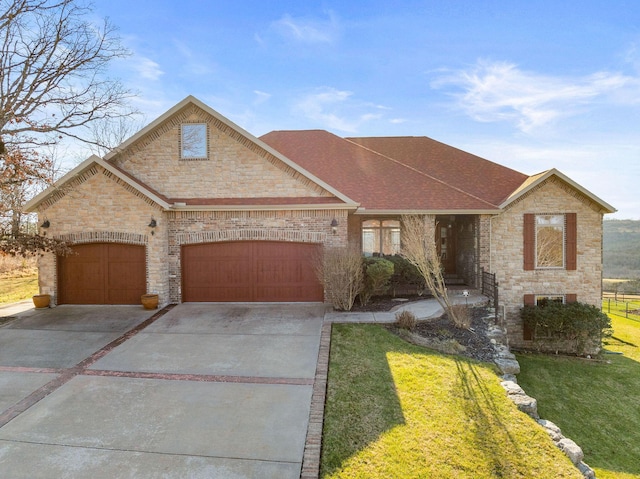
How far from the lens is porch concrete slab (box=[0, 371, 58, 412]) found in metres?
5.89

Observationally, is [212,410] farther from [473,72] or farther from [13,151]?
[473,72]

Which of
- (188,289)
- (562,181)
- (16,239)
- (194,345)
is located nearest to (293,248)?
(188,289)

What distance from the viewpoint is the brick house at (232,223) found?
11.3m

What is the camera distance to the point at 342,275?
10.8m

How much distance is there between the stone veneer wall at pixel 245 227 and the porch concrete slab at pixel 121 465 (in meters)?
7.59

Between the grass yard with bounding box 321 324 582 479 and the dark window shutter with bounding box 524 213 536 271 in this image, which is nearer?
the grass yard with bounding box 321 324 582 479

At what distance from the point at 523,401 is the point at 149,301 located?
10.3 meters

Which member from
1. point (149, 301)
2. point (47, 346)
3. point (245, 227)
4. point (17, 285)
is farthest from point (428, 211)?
point (17, 285)

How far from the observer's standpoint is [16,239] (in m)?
10.3

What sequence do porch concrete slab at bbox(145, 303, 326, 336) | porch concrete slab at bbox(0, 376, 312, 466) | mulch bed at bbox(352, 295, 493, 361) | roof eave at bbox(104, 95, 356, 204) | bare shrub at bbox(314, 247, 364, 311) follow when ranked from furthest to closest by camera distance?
roof eave at bbox(104, 95, 356, 204), bare shrub at bbox(314, 247, 364, 311), porch concrete slab at bbox(145, 303, 326, 336), mulch bed at bbox(352, 295, 493, 361), porch concrete slab at bbox(0, 376, 312, 466)

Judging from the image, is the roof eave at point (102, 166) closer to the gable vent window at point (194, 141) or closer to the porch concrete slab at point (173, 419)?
the gable vent window at point (194, 141)

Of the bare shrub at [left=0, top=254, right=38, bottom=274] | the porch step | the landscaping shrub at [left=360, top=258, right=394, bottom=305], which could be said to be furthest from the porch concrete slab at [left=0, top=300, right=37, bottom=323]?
the porch step

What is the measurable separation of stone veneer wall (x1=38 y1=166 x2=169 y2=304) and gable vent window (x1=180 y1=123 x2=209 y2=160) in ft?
7.16

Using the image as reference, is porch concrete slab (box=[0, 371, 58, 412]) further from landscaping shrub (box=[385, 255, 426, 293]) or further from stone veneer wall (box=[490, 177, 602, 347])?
stone veneer wall (box=[490, 177, 602, 347])
